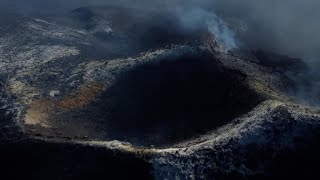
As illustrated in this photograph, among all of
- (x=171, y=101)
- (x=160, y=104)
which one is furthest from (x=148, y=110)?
(x=171, y=101)

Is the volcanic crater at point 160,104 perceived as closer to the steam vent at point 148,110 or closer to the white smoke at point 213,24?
the steam vent at point 148,110

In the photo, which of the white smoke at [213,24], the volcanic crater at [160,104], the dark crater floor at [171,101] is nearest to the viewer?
the volcanic crater at [160,104]

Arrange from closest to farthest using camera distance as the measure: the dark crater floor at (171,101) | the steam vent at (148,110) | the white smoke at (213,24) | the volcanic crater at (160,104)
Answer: the steam vent at (148,110) → the volcanic crater at (160,104) → the dark crater floor at (171,101) → the white smoke at (213,24)

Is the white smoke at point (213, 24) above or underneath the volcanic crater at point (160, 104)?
above

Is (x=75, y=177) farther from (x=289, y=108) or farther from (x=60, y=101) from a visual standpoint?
(x=289, y=108)

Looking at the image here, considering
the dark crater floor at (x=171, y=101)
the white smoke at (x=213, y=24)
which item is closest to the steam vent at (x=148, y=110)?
the dark crater floor at (x=171, y=101)

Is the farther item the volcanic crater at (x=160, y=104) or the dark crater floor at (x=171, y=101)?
the dark crater floor at (x=171, y=101)

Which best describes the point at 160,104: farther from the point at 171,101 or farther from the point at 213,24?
the point at 213,24

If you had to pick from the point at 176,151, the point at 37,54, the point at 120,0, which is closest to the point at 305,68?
the point at 176,151
